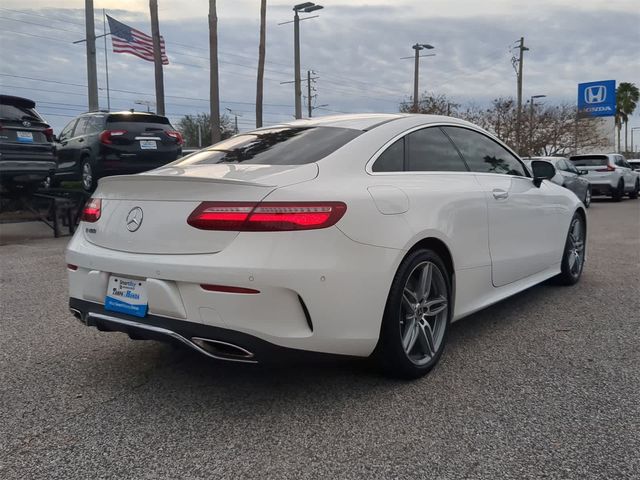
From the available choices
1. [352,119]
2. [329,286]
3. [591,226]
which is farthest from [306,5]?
[329,286]

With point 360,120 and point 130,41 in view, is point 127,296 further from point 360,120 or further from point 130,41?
point 130,41

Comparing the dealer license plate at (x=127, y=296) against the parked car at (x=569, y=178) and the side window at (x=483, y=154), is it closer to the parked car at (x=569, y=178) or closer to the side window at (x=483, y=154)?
the side window at (x=483, y=154)

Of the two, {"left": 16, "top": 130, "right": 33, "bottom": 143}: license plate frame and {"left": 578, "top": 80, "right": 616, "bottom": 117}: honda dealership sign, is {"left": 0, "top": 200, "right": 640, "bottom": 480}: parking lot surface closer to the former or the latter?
{"left": 16, "top": 130, "right": 33, "bottom": 143}: license plate frame

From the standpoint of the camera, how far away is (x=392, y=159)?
3379 millimetres

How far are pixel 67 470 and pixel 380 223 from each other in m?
1.75

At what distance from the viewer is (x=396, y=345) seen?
3.05 metres

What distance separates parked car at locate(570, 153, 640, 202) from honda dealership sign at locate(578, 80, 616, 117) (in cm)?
2056

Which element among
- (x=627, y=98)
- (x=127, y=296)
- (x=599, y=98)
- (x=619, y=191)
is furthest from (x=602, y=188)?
(x=627, y=98)

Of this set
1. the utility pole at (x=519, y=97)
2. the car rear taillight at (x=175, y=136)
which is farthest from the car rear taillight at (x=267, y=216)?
the utility pole at (x=519, y=97)

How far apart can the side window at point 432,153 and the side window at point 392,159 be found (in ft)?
0.25

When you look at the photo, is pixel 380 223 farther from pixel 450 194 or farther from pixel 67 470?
pixel 67 470

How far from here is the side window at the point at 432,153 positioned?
3568 mm

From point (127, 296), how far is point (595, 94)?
43254mm

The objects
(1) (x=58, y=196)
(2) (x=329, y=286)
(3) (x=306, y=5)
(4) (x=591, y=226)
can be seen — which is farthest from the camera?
(3) (x=306, y=5)
